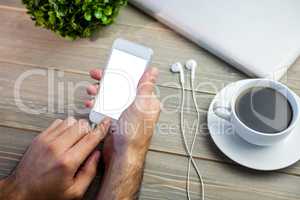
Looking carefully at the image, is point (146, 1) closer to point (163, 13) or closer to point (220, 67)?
point (163, 13)

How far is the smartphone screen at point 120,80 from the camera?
0.73 metres

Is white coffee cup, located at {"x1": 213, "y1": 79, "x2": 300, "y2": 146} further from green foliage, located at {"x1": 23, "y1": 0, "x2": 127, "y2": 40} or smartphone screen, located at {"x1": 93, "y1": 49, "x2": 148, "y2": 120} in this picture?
green foliage, located at {"x1": 23, "y1": 0, "x2": 127, "y2": 40}

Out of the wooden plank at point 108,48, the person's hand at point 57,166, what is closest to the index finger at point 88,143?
the person's hand at point 57,166

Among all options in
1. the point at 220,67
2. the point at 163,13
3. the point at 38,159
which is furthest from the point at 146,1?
the point at 38,159

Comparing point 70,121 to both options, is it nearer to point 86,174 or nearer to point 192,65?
point 86,174

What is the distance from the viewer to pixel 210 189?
69 cm

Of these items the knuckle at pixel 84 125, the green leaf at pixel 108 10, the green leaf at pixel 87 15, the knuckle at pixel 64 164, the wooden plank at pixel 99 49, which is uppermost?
the green leaf at pixel 108 10

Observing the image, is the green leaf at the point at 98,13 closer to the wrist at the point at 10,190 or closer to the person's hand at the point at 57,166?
the person's hand at the point at 57,166

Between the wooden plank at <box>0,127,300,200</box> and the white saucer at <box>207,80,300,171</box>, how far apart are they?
2cm

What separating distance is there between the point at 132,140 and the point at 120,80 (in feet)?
0.34

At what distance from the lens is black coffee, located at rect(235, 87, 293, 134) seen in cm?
67

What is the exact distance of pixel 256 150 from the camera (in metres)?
0.70

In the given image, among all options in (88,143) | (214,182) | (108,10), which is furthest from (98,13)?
(214,182)

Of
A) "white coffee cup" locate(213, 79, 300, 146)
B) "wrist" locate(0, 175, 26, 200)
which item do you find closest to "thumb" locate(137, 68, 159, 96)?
"white coffee cup" locate(213, 79, 300, 146)
